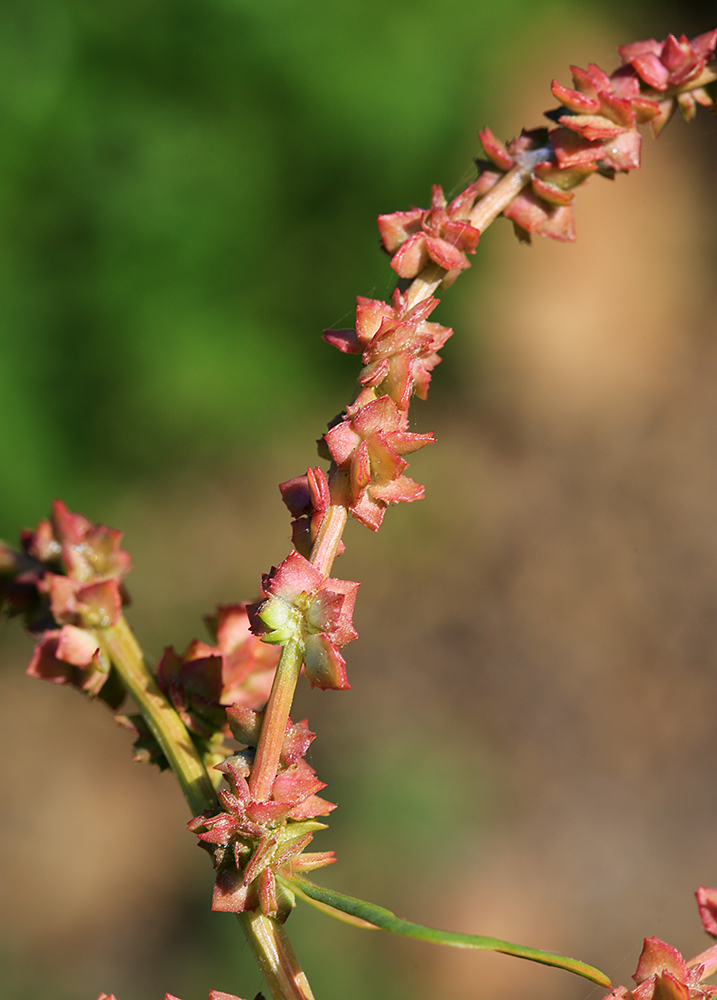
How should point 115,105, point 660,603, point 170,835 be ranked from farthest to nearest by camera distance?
point 660,603, point 170,835, point 115,105

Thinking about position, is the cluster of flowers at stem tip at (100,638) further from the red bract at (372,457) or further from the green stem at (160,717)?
the red bract at (372,457)

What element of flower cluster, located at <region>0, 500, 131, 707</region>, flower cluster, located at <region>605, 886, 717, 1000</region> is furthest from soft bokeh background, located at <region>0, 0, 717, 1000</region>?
flower cluster, located at <region>605, 886, 717, 1000</region>

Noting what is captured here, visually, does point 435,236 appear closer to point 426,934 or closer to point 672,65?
point 672,65


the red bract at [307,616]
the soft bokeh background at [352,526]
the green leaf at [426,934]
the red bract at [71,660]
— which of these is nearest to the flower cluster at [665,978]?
the green leaf at [426,934]

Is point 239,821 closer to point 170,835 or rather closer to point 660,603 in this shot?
point 170,835

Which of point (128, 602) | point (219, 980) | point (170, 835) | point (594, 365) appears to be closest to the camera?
point (128, 602)

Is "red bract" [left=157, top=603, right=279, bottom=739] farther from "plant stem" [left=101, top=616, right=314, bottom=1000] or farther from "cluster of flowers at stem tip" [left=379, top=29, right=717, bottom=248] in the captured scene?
"cluster of flowers at stem tip" [left=379, top=29, right=717, bottom=248]

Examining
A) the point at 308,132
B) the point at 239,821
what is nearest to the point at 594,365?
the point at 308,132

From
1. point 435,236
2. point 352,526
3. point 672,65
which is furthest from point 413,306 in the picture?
point 352,526
